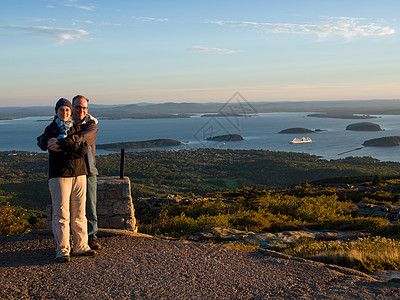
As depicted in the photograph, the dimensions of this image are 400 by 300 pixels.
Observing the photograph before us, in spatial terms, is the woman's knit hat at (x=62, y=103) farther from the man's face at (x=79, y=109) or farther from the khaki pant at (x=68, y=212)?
the khaki pant at (x=68, y=212)

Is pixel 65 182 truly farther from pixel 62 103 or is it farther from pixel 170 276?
pixel 170 276

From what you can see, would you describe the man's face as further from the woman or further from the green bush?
the green bush

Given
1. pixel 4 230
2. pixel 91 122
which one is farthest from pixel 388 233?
pixel 4 230

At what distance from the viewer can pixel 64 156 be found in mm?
4461

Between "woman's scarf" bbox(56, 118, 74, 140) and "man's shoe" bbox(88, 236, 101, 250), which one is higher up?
"woman's scarf" bbox(56, 118, 74, 140)

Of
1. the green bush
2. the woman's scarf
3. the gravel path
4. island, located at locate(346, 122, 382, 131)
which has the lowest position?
island, located at locate(346, 122, 382, 131)

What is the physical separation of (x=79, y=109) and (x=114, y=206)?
2.25m

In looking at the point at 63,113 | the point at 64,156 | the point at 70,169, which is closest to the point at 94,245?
the point at 70,169

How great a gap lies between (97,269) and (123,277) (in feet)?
1.34

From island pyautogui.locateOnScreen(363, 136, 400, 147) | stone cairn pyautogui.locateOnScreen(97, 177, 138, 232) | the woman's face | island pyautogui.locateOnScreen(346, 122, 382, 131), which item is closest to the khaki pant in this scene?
the woman's face

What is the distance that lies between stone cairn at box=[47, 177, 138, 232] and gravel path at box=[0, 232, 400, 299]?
4.43 ft

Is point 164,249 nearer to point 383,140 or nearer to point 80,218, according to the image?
point 80,218

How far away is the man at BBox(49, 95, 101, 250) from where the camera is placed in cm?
466

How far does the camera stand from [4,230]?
684 cm
